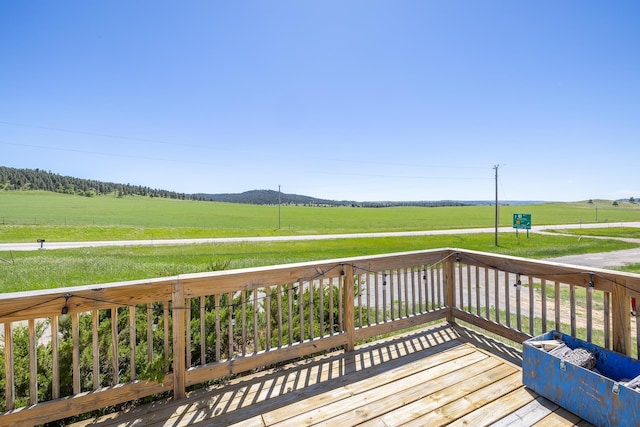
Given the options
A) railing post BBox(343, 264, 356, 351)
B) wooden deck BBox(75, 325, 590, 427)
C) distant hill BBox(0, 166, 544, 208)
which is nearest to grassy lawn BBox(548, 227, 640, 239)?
wooden deck BBox(75, 325, 590, 427)

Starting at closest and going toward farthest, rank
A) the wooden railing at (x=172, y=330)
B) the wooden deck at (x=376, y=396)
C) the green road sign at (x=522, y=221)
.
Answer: the wooden railing at (x=172, y=330), the wooden deck at (x=376, y=396), the green road sign at (x=522, y=221)

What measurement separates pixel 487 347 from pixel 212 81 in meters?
16.9

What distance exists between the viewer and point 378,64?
411 inches

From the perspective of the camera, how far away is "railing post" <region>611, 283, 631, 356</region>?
217cm

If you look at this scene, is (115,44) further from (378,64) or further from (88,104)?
(88,104)

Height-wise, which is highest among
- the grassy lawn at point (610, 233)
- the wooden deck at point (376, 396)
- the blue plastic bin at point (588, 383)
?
the blue plastic bin at point (588, 383)

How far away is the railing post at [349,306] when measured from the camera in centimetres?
296

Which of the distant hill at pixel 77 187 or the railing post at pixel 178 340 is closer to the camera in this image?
the railing post at pixel 178 340

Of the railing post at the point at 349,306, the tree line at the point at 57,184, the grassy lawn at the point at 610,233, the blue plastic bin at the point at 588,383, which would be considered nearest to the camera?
the blue plastic bin at the point at 588,383

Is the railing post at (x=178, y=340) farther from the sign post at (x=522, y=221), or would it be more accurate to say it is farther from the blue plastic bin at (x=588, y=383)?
the sign post at (x=522, y=221)

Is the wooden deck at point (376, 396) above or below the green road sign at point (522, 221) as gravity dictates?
below

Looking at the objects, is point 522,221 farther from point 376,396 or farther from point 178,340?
point 178,340

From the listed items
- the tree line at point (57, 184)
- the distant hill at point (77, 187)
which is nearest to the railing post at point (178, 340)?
the distant hill at point (77, 187)

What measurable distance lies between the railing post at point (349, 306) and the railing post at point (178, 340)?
1.56 m
